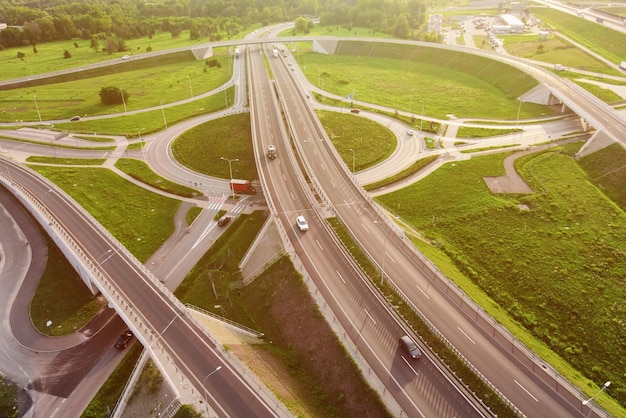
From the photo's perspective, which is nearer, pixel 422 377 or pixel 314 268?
pixel 422 377

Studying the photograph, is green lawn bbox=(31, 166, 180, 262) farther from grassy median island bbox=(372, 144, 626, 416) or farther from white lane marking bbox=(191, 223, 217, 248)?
grassy median island bbox=(372, 144, 626, 416)

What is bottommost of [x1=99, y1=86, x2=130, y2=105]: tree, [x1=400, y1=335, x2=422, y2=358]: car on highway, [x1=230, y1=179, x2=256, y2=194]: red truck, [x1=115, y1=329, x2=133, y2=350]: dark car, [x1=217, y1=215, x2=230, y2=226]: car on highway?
[x1=115, y1=329, x2=133, y2=350]: dark car

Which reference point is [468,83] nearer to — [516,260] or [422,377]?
[516,260]

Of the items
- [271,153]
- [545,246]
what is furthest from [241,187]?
[545,246]

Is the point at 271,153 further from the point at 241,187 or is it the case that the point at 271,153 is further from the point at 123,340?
the point at 123,340

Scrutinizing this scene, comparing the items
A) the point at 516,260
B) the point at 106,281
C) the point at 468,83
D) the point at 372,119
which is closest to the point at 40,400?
the point at 106,281

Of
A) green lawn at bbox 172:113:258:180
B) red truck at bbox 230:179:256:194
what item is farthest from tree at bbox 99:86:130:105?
red truck at bbox 230:179:256:194

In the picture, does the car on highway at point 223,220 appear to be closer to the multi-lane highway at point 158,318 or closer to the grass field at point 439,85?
the multi-lane highway at point 158,318
